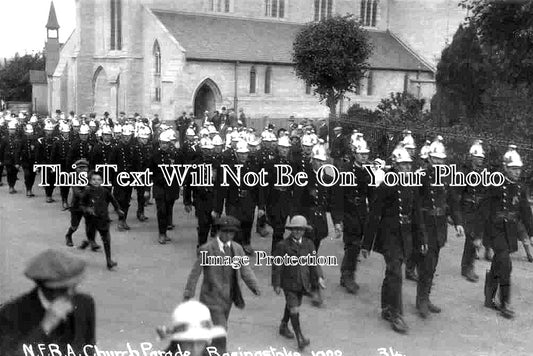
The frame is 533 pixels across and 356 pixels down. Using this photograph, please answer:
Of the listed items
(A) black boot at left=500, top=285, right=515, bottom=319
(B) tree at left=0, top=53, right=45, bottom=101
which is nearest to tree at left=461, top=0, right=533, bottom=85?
(A) black boot at left=500, top=285, right=515, bottom=319

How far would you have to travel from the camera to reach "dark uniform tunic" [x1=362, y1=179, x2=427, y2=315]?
27.0 ft

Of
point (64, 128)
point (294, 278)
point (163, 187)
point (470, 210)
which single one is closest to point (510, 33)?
point (470, 210)

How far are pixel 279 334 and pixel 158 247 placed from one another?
4927mm

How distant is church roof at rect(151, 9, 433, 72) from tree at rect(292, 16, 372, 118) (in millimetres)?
10189

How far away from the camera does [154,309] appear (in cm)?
863

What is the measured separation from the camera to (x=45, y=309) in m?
3.64

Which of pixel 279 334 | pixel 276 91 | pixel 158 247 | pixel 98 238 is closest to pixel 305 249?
pixel 279 334

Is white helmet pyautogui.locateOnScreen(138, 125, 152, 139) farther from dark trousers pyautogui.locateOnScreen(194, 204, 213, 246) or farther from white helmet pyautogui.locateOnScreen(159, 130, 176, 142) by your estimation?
dark trousers pyautogui.locateOnScreen(194, 204, 213, 246)

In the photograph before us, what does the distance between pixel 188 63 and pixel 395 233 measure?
30.4 meters

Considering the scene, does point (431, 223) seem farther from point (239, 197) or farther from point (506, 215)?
point (239, 197)

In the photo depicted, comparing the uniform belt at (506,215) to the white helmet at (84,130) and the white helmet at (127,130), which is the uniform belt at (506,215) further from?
the white helmet at (84,130)

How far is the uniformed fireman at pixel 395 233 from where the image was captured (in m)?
8.20

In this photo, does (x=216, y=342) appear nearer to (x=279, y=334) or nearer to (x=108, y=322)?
(x=279, y=334)

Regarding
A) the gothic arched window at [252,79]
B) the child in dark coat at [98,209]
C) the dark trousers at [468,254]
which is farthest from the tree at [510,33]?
the gothic arched window at [252,79]
